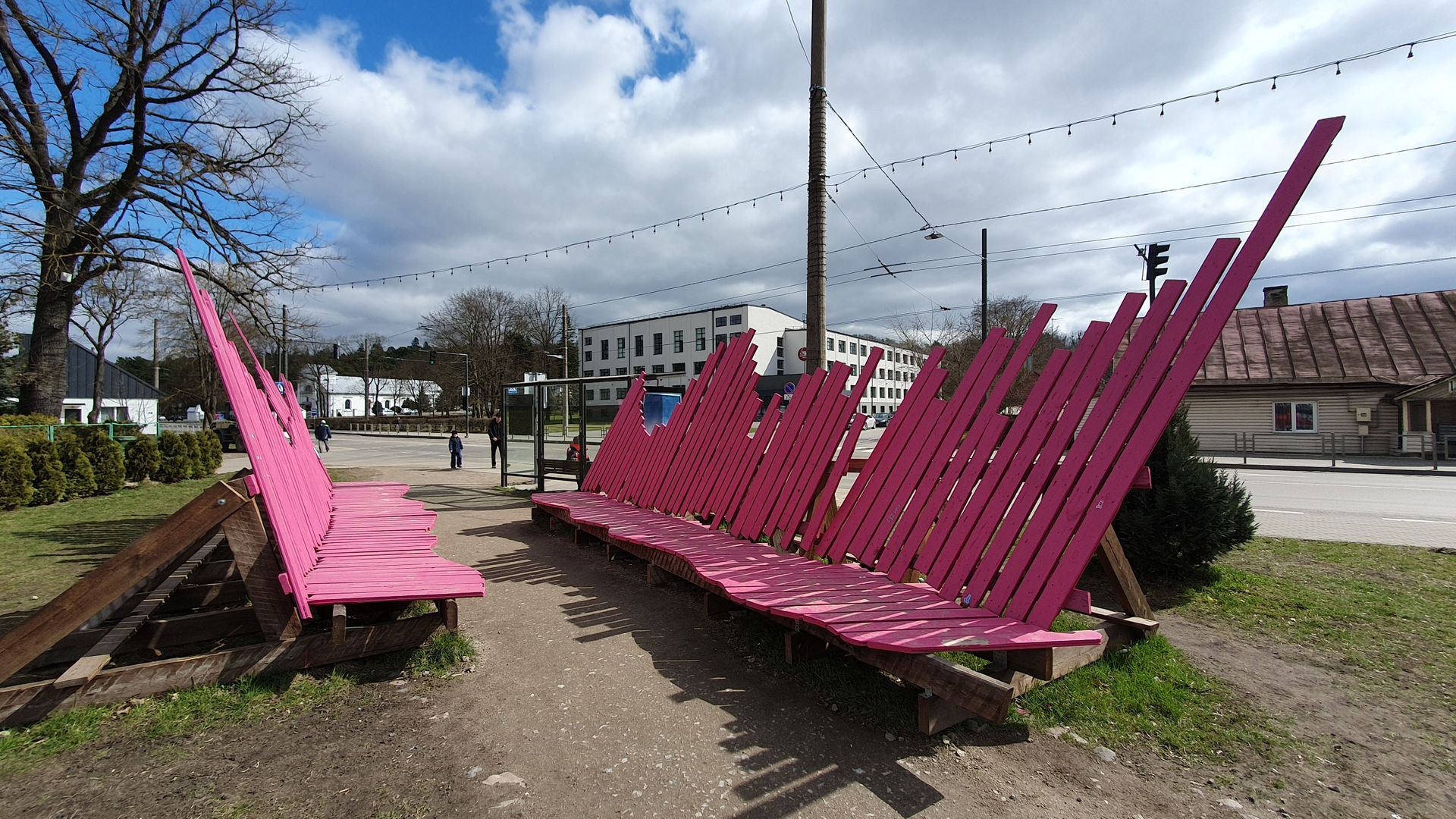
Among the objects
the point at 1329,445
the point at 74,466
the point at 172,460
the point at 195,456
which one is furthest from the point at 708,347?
the point at 74,466

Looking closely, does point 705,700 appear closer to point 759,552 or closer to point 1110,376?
point 759,552

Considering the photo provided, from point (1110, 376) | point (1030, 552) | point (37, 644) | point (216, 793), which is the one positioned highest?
point (1110, 376)

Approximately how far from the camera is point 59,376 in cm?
1522

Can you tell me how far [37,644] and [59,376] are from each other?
57.3 ft

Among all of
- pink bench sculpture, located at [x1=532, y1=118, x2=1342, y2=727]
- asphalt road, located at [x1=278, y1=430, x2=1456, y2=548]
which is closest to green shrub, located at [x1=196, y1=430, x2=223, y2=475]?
asphalt road, located at [x1=278, y1=430, x2=1456, y2=548]

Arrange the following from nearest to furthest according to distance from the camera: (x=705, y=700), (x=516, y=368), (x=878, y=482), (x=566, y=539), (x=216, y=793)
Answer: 1. (x=216, y=793)
2. (x=705, y=700)
3. (x=878, y=482)
4. (x=566, y=539)
5. (x=516, y=368)

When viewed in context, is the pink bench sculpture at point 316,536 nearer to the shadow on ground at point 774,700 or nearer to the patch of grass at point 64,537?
the shadow on ground at point 774,700

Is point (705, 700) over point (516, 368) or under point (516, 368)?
under

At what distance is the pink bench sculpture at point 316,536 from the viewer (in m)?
3.47

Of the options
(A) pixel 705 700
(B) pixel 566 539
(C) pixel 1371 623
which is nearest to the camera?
(A) pixel 705 700

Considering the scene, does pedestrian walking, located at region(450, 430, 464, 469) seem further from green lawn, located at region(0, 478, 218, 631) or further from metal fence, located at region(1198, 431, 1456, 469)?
metal fence, located at region(1198, 431, 1456, 469)

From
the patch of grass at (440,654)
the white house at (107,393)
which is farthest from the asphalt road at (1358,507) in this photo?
the white house at (107,393)

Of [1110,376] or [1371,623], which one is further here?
[1371,623]

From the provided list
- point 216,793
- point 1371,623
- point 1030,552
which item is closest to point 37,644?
point 216,793
